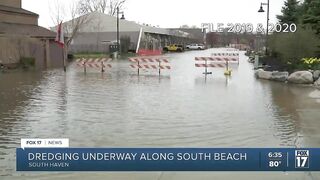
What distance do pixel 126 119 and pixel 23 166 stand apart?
7.47 metres

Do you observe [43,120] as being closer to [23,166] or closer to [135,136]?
[135,136]

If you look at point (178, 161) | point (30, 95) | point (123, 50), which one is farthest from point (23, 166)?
point (123, 50)

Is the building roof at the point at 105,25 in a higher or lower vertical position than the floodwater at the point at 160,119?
higher

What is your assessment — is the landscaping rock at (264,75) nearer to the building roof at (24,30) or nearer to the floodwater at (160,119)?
the floodwater at (160,119)

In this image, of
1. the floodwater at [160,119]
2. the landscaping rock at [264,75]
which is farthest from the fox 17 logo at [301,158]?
the landscaping rock at [264,75]

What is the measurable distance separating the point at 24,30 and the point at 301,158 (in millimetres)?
39246

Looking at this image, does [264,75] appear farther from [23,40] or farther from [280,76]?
[23,40]

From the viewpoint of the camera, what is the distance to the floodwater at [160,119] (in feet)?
31.4

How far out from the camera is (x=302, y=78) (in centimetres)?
2358

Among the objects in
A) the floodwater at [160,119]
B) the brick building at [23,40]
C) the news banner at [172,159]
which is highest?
the brick building at [23,40]

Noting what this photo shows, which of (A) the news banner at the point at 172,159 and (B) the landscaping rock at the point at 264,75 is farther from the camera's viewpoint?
(B) the landscaping rock at the point at 264,75

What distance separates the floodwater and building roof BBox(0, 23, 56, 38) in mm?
18537

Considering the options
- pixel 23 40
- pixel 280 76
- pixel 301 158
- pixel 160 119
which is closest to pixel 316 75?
pixel 280 76

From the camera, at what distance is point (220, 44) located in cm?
17850
